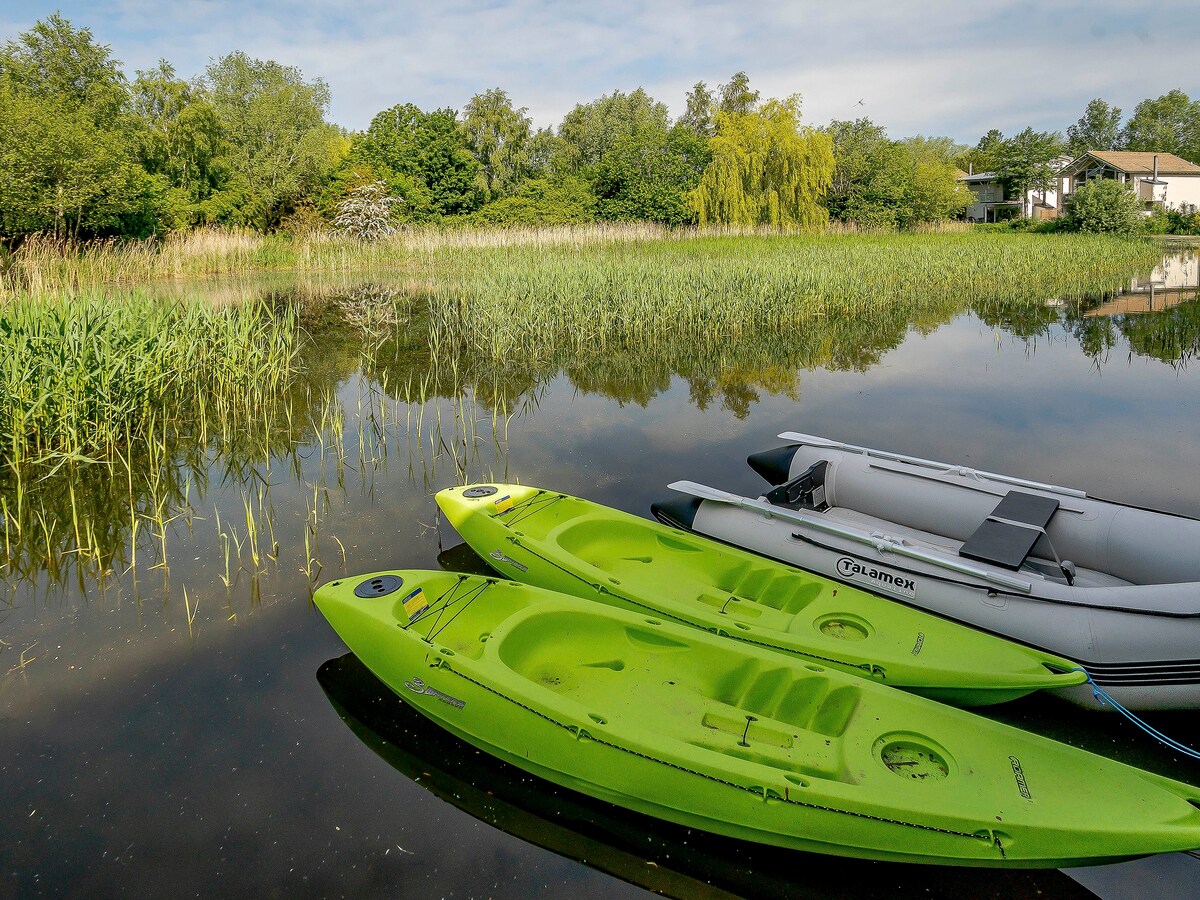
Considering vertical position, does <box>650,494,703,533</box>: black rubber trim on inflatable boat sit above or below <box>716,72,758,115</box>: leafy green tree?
below

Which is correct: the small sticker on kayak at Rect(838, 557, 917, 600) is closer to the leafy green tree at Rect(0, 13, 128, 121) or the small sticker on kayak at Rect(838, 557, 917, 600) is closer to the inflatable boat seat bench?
the inflatable boat seat bench

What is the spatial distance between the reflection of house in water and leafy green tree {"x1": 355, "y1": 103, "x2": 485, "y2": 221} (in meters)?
22.2

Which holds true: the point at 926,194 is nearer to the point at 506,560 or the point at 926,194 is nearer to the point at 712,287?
the point at 712,287

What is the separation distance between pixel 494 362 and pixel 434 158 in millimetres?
22727

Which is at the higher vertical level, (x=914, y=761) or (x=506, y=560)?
(x=506, y=560)

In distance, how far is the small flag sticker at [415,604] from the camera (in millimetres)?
3258

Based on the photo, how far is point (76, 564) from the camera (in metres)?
4.35

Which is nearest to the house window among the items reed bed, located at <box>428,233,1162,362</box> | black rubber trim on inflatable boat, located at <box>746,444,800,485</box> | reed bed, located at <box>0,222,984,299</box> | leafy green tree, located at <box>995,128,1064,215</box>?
leafy green tree, located at <box>995,128,1064,215</box>

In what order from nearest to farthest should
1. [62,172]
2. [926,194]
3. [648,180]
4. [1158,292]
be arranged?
[1158,292], [62,172], [648,180], [926,194]

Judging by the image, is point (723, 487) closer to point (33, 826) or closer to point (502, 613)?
point (502, 613)

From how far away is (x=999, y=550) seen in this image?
11.4ft

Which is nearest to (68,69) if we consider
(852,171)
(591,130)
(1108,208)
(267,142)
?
(267,142)

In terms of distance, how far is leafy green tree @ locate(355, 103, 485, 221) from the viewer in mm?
28453

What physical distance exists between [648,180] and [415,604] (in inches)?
1139
